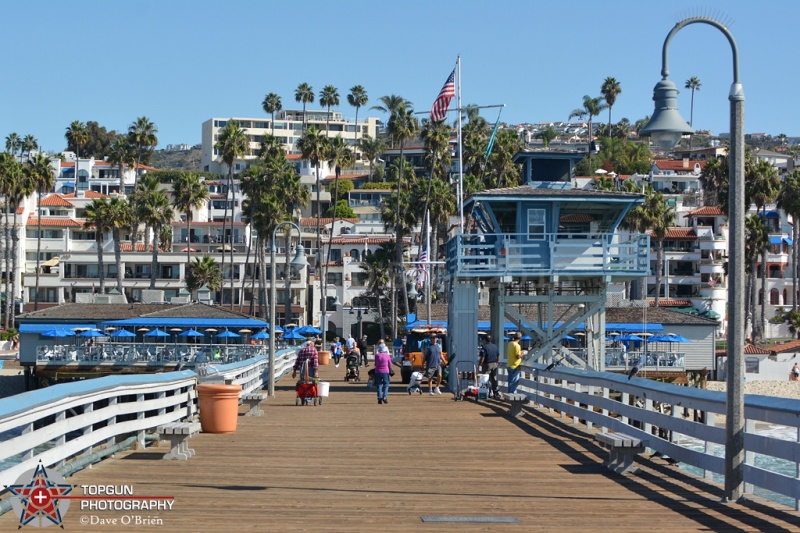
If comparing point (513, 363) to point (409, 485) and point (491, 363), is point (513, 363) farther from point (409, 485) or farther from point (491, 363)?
point (409, 485)

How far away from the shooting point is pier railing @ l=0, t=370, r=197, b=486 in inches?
416

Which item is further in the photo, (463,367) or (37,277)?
(37,277)

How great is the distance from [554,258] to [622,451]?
1818 centimetres

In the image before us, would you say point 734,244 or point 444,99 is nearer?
point 734,244

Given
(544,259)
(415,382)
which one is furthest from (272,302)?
(544,259)

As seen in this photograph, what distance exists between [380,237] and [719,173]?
36.4 metres

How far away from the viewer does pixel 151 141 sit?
124 m

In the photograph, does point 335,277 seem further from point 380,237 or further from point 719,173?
point 719,173

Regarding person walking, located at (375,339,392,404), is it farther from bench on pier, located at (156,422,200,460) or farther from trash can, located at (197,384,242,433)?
bench on pier, located at (156,422,200,460)

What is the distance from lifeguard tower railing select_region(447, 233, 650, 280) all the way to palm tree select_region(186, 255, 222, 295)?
225ft

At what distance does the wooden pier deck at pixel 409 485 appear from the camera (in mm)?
10758

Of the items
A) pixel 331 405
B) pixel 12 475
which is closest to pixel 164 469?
pixel 12 475

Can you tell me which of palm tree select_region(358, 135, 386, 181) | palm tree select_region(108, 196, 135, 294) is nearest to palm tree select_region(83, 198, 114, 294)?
palm tree select_region(108, 196, 135, 294)

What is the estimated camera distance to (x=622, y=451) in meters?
14.7
